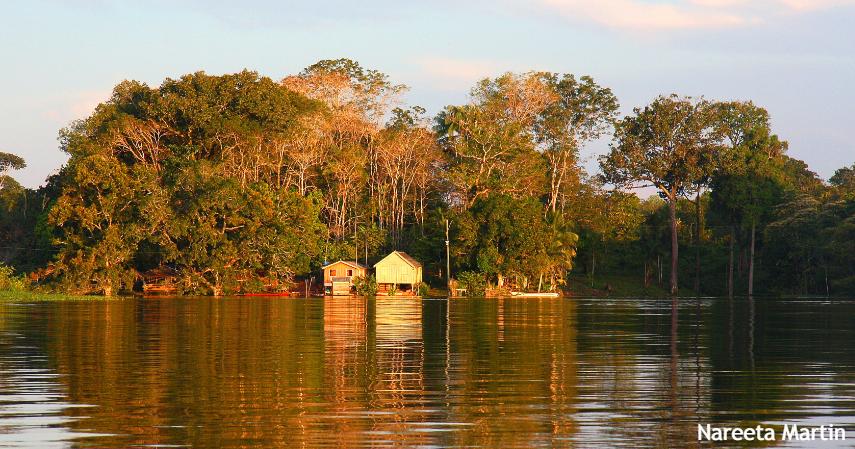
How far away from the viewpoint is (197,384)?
1647cm

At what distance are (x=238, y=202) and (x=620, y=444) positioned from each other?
62313mm

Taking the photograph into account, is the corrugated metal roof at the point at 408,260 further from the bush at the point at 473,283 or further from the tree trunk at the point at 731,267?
the tree trunk at the point at 731,267

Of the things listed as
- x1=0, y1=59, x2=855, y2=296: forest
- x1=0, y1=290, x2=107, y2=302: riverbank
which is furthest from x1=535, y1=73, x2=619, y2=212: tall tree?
x1=0, y1=290, x2=107, y2=302: riverbank

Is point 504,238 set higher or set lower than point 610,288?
higher

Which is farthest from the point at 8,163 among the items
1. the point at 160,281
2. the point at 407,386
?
the point at 407,386

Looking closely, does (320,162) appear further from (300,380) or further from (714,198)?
(300,380)

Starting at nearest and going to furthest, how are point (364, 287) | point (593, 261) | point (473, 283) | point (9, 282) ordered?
point (9, 282) → point (364, 287) → point (473, 283) → point (593, 261)

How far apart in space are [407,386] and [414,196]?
71073 mm

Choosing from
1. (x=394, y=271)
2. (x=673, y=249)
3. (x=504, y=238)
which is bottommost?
(x=394, y=271)

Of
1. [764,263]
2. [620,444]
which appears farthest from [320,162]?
[620,444]

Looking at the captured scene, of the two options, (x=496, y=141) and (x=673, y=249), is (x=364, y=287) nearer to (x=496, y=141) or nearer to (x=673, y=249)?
(x=496, y=141)

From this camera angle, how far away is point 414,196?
87.2 meters

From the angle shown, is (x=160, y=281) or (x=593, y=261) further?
(x=593, y=261)

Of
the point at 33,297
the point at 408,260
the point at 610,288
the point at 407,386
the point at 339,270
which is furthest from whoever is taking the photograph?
the point at 610,288
